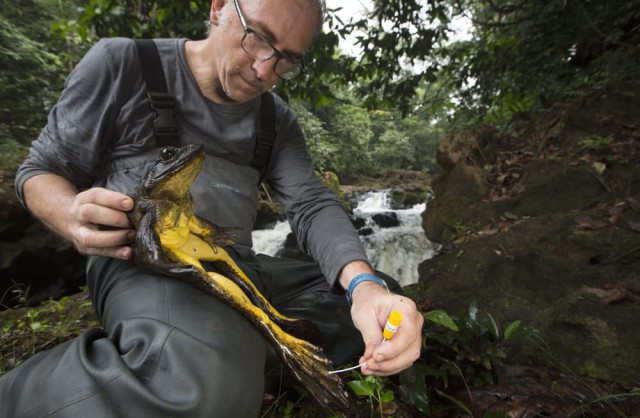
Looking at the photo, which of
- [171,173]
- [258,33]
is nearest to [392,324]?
[171,173]

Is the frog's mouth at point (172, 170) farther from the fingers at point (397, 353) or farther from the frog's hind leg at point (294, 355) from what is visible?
the fingers at point (397, 353)

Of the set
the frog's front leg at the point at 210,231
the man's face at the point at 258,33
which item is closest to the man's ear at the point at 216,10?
the man's face at the point at 258,33

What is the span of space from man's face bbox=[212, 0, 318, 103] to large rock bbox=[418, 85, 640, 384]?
2.20 meters

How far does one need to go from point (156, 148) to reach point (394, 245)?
20.6 feet

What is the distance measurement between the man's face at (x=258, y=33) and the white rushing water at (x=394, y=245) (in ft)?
17.3

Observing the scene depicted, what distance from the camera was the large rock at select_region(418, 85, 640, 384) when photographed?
2.04 metres

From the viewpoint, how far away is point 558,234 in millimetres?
3014

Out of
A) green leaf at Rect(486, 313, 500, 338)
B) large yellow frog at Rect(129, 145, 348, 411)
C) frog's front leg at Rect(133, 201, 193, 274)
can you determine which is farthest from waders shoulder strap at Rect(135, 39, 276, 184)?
green leaf at Rect(486, 313, 500, 338)

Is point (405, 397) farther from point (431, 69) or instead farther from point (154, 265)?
point (431, 69)

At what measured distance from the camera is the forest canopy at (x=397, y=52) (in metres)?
3.23

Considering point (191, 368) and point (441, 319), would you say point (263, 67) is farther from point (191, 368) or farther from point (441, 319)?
point (441, 319)

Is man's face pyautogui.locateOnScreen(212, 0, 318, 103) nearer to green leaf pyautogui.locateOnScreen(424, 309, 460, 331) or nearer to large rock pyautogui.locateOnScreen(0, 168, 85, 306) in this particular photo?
green leaf pyautogui.locateOnScreen(424, 309, 460, 331)

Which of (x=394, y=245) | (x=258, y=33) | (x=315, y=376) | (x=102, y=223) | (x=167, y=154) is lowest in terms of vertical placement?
(x=394, y=245)

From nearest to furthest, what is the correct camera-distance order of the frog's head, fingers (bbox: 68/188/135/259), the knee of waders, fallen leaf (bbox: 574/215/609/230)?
the knee of waders, fingers (bbox: 68/188/135/259), the frog's head, fallen leaf (bbox: 574/215/609/230)
